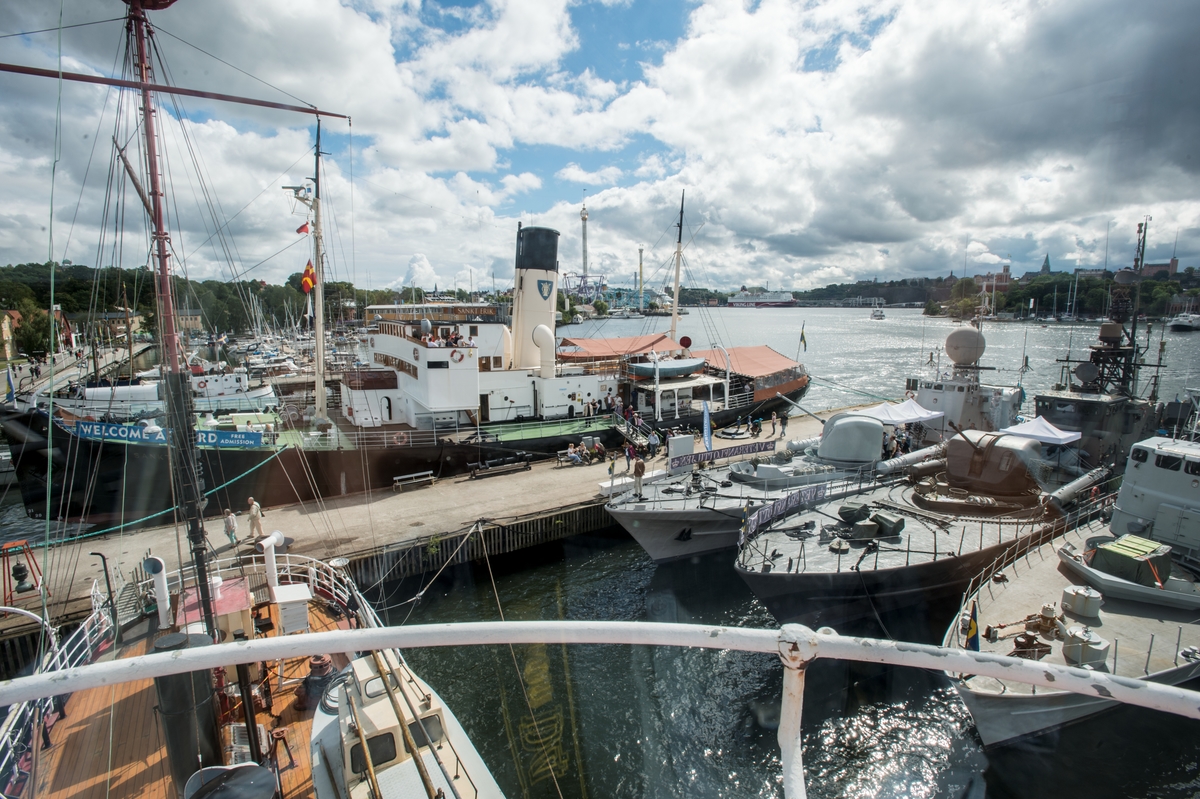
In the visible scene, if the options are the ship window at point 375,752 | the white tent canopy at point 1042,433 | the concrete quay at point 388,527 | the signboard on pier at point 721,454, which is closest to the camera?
the ship window at point 375,752

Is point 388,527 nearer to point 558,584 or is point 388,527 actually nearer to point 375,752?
point 558,584

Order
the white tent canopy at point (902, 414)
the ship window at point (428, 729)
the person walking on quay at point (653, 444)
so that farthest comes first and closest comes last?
the person walking on quay at point (653, 444), the white tent canopy at point (902, 414), the ship window at point (428, 729)

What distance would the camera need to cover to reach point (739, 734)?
35.7 ft

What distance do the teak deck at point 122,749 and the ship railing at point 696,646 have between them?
551cm

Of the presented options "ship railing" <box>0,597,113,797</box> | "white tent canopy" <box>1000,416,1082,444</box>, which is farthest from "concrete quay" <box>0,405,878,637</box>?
"white tent canopy" <box>1000,416,1082,444</box>

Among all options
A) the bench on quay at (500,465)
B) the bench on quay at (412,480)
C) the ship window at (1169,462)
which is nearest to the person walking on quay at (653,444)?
the bench on quay at (500,465)

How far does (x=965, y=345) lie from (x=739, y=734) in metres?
20.8

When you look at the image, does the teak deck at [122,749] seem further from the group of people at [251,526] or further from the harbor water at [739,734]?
the group of people at [251,526]

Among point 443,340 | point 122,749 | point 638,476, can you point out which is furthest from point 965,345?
point 122,749

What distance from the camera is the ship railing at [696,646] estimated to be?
2.09 m

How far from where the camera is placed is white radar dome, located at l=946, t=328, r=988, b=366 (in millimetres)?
24047

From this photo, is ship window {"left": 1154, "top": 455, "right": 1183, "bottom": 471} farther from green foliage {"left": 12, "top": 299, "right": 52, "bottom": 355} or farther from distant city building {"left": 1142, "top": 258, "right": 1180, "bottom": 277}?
green foliage {"left": 12, "top": 299, "right": 52, "bottom": 355}

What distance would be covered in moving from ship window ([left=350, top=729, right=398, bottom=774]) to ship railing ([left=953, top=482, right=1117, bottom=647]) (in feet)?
37.5

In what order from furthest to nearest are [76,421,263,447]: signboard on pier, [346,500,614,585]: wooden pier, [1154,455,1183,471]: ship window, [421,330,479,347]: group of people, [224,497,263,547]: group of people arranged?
[421,330,479,347]: group of people < [76,421,263,447]: signboard on pier < [346,500,614,585]: wooden pier < [224,497,263,547]: group of people < [1154,455,1183,471]: ship window
